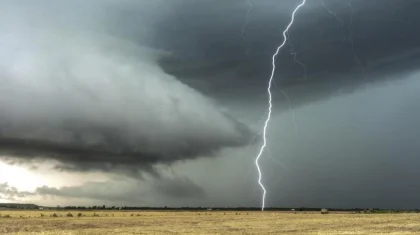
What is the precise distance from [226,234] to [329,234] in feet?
27.5

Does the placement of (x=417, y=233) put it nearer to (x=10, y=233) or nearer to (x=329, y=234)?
(x=329, y=234)

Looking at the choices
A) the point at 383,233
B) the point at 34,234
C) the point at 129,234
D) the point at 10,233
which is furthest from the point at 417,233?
the point at 10,233

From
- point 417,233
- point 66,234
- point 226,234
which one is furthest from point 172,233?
point 417,233

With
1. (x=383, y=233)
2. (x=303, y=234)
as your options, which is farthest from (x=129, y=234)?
(x=383, y=233)

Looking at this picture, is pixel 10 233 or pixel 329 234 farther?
pixel 10 233

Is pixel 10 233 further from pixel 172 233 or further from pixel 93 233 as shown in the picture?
pixel 172 233

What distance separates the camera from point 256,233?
40.2 metres

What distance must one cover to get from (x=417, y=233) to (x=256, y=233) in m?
13.0

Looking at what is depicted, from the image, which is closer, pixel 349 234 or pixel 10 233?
pixel 349 234

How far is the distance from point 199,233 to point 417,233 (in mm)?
17859

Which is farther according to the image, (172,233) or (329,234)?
(172,233)

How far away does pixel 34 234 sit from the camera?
1537 inches

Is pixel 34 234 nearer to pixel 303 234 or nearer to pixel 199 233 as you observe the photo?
pixel 199 233

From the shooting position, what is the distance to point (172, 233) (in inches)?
1624
